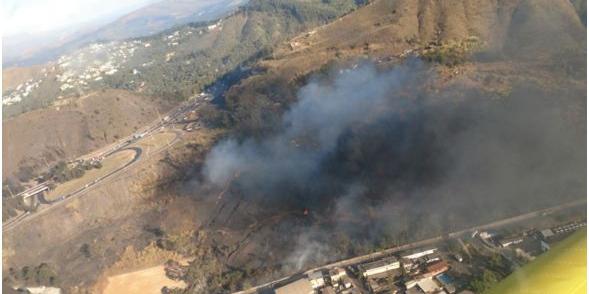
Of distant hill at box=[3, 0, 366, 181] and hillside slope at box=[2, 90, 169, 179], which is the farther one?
distant hill at box=[3, 0, 366, 181]

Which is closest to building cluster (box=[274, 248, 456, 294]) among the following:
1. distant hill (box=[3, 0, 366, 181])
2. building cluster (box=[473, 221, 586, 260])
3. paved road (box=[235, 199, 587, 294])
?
paved road (box=[235, 199, 587, 294])

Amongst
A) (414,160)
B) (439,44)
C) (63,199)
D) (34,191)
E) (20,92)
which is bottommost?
(414,160)

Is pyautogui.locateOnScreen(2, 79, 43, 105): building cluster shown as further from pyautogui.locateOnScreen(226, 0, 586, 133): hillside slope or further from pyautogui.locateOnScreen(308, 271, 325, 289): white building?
pyautogui.locateOnScreen(308, 271, 325, 289): white building

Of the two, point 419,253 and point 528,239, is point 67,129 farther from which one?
point 528,239

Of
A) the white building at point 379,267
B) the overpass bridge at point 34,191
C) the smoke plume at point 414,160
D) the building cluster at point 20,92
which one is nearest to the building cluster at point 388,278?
the white building at point 379,267

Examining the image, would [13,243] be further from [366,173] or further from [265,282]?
[366,173]

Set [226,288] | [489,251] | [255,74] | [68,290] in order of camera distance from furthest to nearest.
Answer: [255,74] → [68,290] → [226,288] → [489,251]

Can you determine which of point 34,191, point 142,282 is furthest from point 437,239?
point 34,191

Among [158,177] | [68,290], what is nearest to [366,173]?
[158,177]
